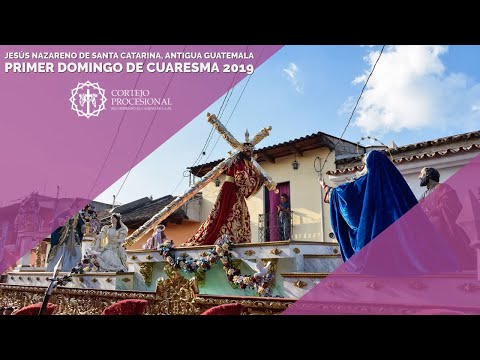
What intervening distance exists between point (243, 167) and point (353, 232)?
3383mm

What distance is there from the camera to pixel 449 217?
4238 millimetres

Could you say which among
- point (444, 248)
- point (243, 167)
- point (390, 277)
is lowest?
point (390, 277)

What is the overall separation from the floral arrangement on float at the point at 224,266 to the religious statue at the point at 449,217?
237 cm

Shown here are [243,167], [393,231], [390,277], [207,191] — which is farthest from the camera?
[207,191]

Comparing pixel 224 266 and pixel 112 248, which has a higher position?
pixel 112 248

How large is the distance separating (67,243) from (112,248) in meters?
2.82

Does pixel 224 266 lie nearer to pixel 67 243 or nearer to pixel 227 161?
pixel 227 161

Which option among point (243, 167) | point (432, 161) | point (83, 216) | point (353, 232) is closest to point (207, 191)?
point (83, 216)

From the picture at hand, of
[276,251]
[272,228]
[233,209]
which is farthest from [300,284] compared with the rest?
[272,228]

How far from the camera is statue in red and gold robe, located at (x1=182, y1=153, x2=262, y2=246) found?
7.23m
